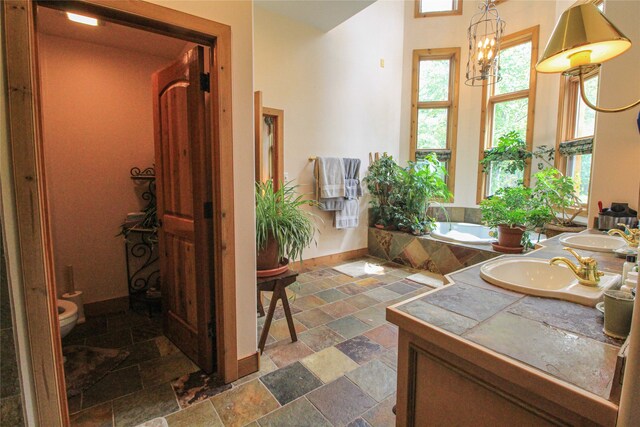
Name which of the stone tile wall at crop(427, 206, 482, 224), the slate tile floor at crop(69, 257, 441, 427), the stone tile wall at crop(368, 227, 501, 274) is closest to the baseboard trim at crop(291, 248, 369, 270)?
the stone tile wall at crop(368, 227, 501, 274)

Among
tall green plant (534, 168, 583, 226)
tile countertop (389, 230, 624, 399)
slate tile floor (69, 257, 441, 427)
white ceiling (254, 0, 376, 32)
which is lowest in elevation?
slate tile floor (69, 257, 441, 427)

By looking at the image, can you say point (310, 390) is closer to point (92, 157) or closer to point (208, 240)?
point (208, 240)

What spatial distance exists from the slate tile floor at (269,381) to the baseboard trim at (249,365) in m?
0.05

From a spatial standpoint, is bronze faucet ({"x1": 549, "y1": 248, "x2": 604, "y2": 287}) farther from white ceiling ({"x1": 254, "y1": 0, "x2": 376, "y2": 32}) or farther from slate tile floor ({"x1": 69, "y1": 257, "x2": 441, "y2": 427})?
white ceiling ({"x1": 254, "y1": 0, "x2": 376, "y2": 32})

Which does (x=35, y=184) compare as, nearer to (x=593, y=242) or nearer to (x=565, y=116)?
(x=593, y=242)

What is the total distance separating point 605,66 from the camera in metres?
2.48

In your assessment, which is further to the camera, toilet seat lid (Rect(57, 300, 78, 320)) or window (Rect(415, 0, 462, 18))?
window (Rect(415, 0, 462, 18))

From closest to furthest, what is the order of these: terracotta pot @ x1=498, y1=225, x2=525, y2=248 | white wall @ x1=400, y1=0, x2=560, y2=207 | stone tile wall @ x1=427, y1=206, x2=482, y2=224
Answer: terracotta pot @ x1=498, y1=225, x2=525, y2=248 < white wall @ x1=400, y1=0, x2=560, y2=207 < stone tile wall @ x1=427, y1=206, x2=482, y2=224

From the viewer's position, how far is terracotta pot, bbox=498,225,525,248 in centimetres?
318

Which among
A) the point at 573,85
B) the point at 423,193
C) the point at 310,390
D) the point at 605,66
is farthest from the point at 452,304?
the point at 573,85

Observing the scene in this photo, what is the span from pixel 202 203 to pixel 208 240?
217mm

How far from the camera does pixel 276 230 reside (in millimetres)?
1958

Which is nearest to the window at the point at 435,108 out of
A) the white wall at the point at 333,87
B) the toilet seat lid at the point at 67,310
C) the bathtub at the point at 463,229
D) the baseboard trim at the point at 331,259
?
the white wall at the point at 333,87

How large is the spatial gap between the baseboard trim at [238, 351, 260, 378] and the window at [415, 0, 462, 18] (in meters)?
5.61
